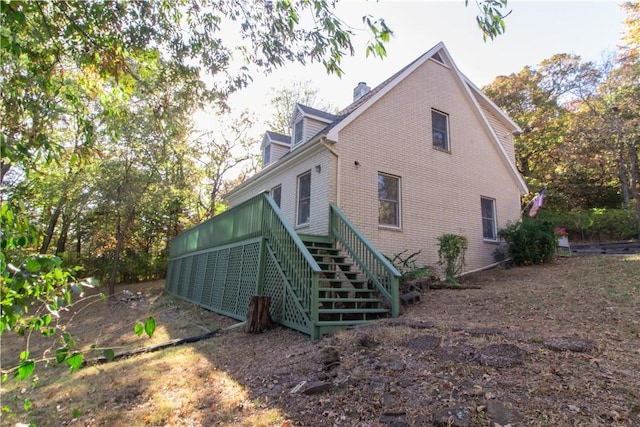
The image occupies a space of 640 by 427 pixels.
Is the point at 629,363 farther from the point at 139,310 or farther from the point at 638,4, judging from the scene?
the point at 638,4

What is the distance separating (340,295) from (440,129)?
7.23m

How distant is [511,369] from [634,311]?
336cm

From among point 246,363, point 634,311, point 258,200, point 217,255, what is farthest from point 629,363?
point 217,255

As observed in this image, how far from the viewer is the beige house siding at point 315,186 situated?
8.88 m

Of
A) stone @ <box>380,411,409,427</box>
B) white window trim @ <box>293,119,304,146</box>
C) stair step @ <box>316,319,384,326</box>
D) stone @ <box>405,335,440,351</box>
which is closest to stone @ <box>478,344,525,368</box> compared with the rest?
stone @ <box>405,335,440,351</box>

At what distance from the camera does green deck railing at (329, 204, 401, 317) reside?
6.30 m

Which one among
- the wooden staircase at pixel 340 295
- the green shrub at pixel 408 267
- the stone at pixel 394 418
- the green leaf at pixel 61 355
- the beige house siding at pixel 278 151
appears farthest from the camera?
the beige house siding at pixel 278 151

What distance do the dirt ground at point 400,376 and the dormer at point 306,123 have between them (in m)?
7.03

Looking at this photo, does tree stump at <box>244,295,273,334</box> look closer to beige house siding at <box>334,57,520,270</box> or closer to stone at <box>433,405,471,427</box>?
beige house siding at <box>334,57,520,270</box>

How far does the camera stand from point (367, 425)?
2961mm

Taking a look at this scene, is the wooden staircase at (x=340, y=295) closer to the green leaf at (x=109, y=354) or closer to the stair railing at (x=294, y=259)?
the stair railing at (x=294, y=259)

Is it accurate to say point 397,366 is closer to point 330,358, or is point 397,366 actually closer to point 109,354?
point 330,358

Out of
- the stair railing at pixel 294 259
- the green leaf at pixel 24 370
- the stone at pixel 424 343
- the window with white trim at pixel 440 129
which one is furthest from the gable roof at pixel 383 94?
the green leaf at pixel 24 370

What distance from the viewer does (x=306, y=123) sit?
11.8 m
